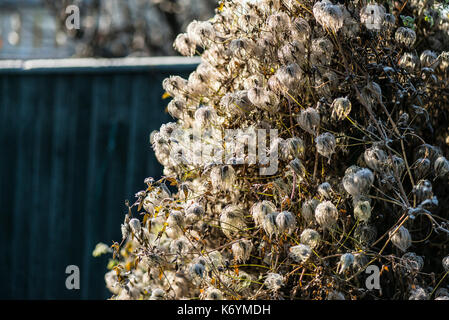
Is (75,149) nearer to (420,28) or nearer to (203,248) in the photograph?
(203,248)

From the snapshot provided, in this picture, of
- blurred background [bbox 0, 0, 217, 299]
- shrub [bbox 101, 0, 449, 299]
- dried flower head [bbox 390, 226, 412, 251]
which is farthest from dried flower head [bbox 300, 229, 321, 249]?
blurred background [bbox 0, 0, 217, 299]

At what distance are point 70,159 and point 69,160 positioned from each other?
1 centimetres

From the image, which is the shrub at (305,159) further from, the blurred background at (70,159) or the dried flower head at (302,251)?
the blurred background at (70,159)

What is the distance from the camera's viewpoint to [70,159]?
15.5 ft

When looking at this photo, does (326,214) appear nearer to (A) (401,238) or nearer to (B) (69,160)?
(A) (401,238)

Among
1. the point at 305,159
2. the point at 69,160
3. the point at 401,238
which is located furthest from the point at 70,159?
the point at 401,238

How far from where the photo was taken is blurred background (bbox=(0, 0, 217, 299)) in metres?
4.50

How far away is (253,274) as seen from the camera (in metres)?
2.20

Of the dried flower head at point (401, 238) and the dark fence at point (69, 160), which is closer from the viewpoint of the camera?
the dried flower head at point (401, 238)

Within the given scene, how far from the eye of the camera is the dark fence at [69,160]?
4.50 meters

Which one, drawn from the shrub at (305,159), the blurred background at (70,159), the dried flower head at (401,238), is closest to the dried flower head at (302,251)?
the shrub at (305,159)

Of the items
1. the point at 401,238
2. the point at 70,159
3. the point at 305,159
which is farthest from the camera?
the point at 70,159

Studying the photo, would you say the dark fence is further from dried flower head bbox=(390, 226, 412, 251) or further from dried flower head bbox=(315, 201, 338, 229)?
dried flower head bbox=(390, 226, 412, 251)

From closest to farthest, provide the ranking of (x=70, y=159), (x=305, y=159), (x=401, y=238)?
1. (x=401, y=238)
2. (x=305, y=159)
3. (x=70, y=159)
